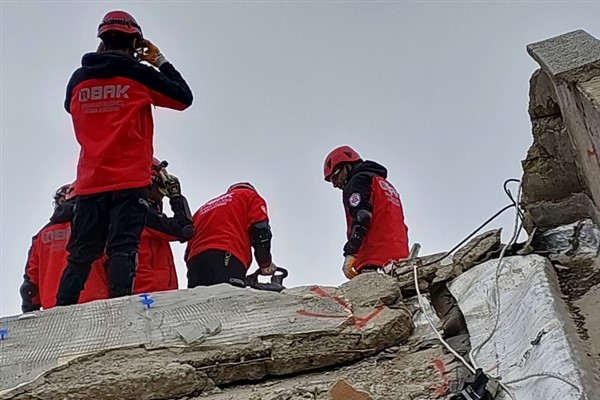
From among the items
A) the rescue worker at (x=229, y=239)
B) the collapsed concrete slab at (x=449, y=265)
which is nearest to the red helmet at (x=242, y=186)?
the rescue worker at (x=229, y=239)

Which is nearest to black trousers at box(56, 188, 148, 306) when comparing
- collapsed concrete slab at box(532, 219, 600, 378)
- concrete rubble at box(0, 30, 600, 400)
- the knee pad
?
the knee pad

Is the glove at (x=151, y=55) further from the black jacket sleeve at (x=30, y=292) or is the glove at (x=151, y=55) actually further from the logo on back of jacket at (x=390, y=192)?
the logo on back of jacket at (x=390, y=192)

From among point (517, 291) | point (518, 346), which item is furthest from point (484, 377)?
point (517, 291)

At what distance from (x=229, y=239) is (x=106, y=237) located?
874 mm

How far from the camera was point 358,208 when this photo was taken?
520 centimetres

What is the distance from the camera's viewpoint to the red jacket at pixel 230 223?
4664 millimetres

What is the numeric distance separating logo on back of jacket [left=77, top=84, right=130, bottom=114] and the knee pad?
73cm

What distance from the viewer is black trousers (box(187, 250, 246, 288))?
4.54 meters

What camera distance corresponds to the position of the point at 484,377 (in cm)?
175

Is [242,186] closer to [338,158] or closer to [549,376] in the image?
[338,158]

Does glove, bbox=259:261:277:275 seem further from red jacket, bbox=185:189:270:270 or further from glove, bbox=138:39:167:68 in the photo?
glove, bbox=138:39:167:68

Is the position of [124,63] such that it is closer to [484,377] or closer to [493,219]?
[493,219]

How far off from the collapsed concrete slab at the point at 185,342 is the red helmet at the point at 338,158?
123 inches

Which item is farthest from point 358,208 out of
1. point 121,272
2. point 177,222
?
point 121,272
